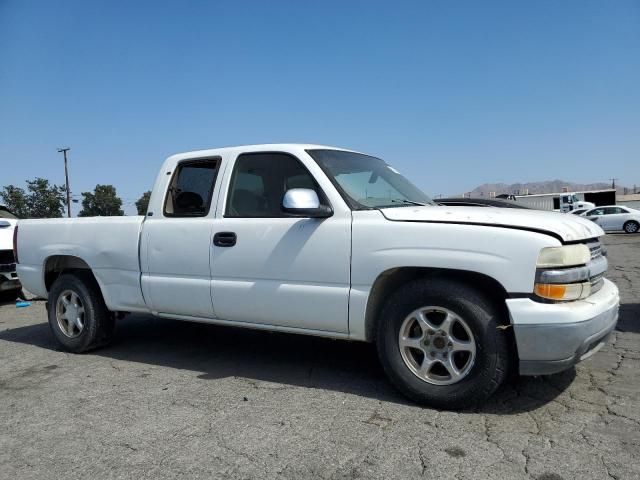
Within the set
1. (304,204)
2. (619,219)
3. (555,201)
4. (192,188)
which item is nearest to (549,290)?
(304,204)

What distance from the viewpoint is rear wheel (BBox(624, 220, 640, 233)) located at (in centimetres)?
2583

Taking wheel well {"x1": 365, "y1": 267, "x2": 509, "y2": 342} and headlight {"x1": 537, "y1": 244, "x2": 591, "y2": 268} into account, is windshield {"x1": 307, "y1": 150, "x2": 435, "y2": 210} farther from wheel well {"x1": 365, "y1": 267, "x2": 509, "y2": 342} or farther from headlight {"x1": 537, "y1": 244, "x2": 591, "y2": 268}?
headlight {"x1": 537, "y1": 244, "x2": 591, "y2": 268}

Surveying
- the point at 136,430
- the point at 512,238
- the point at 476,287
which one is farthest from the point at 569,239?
the point at 136,430

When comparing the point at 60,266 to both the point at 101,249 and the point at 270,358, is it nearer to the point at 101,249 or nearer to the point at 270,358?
the point at 101,249

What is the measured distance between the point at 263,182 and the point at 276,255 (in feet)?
2.36

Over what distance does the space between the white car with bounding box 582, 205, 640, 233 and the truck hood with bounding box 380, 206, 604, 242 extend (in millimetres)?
25440

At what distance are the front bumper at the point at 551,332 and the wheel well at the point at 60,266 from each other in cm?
407

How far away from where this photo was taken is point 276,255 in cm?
391

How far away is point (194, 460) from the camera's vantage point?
A: 281 cm

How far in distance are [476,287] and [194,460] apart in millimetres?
1987

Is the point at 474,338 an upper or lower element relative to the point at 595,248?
lower

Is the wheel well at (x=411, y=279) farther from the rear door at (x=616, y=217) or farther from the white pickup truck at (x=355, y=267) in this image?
the rear door at (x=616, y=217)

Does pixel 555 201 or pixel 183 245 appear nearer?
pixel 183 245

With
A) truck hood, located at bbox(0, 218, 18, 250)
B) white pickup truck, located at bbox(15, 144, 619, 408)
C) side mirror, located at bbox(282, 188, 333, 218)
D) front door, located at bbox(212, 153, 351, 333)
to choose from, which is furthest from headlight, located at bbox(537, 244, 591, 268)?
truck hood, located at bbox(0, 218, 18, 250)
